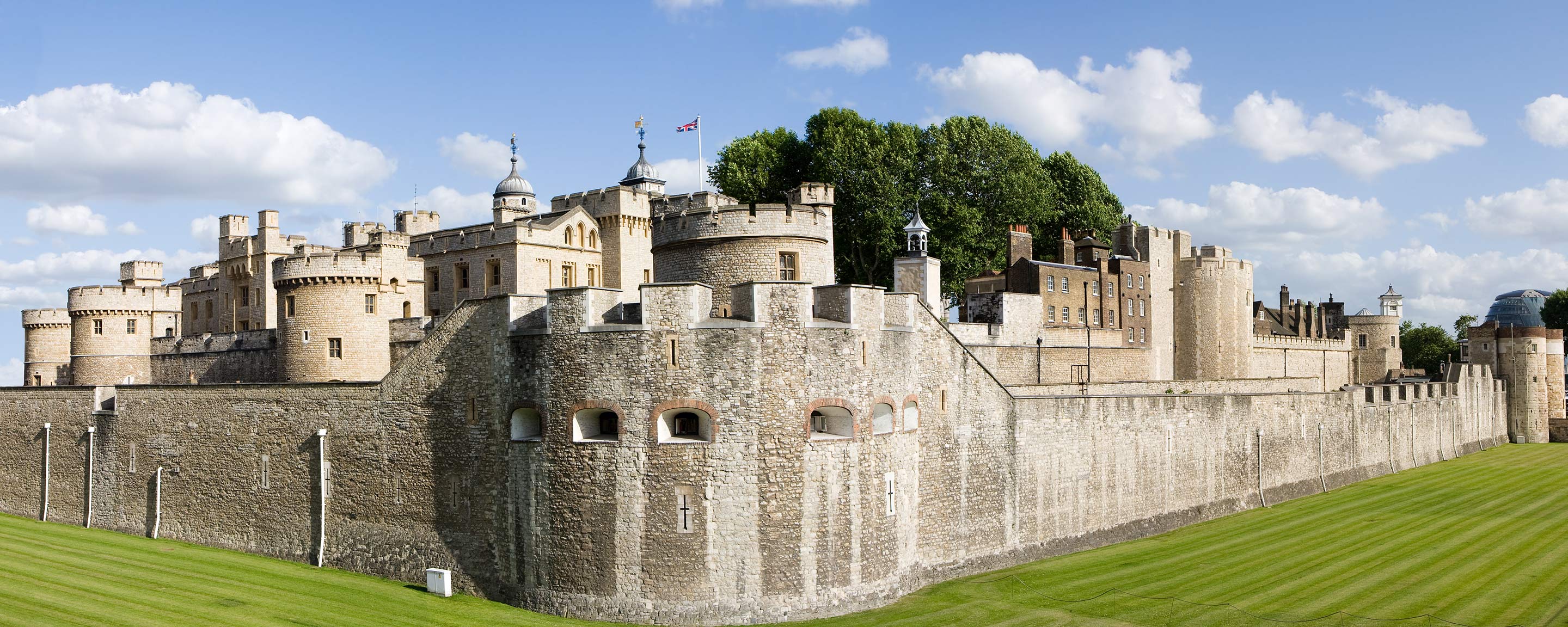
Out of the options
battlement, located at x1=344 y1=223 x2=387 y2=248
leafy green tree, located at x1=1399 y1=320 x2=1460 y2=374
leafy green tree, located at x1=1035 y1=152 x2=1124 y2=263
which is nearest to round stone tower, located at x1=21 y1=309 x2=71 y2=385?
battlement, located at x1=344 y1=223 x2=387 y2=248

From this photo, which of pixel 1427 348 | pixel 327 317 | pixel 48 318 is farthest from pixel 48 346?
pixel 1427 348

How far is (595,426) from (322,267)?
15164 mm

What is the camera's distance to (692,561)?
22875 mm

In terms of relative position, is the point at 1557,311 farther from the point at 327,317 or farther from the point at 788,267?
the point at 327,317

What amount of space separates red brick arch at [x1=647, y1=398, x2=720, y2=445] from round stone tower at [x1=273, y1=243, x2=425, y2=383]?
15.4 metres

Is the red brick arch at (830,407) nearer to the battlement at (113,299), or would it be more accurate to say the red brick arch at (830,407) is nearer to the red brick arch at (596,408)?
the red brick arch at (596,408)

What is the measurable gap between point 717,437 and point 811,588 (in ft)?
11.8

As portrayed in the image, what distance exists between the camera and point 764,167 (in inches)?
2210

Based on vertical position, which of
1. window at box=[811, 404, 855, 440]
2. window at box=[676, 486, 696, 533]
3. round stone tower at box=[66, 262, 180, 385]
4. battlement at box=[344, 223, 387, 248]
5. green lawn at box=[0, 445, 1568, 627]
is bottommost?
green lawn at box=[0, 445, 1568, 627]

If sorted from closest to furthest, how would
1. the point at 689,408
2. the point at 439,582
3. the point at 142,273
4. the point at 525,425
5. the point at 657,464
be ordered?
the point at 689,408 < the point at 657,464 < the point at 525,425 < the point at 439,582 < the point at 142,273

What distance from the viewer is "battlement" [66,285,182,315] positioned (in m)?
45.5

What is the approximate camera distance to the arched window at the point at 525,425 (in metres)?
24.6

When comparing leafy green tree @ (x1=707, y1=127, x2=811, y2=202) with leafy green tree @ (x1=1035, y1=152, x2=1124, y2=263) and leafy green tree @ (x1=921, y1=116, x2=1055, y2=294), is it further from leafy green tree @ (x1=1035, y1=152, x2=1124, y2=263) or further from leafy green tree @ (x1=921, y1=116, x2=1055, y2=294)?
leafy green tree @ (x1=1035, y1=152, x2=1124, y2=263)

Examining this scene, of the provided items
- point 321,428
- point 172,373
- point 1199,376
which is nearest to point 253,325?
point 172,373
